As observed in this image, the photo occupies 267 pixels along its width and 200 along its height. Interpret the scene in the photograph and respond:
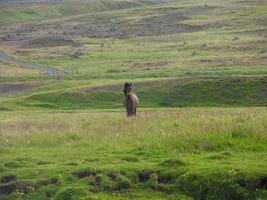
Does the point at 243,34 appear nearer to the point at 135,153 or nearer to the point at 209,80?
the point at 209,80

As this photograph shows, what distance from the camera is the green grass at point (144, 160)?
758 inches

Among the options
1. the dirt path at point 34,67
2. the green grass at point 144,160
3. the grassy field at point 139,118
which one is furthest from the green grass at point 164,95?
the dirt path at point 34,67

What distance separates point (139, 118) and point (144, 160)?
9.21 meters

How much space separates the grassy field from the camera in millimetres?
19953


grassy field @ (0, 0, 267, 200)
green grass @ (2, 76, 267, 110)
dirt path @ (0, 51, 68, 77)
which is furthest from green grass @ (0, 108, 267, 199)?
dirt path @ (0, 51, 68, 77)

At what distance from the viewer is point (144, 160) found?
2184 centimetres

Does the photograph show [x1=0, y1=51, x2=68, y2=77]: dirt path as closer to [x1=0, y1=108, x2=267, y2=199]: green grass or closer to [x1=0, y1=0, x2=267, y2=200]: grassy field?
[x1=0, y1=0, x2=267, y2=200]: grassy field

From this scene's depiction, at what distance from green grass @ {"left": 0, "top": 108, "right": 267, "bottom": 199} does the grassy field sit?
0.04m

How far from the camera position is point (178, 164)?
2064cm

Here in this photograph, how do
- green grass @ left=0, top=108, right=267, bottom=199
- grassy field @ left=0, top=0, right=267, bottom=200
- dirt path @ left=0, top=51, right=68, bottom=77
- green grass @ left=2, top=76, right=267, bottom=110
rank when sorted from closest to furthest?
green grass @ left=0, top=108, right=267, bottom=199
grassy field @ left=0, top=0, right=267, bottom=200
green grass @ left=2, top=76, right=267, bottom=110
dirt path @ left=0, top=51, right=68, bottom=77

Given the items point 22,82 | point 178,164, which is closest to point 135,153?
point 178,164

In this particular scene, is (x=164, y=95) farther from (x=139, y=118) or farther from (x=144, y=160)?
(x=144, y=160)

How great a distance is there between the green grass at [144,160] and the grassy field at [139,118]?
4cm

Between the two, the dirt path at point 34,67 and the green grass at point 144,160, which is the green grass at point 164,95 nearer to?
the green grass at point 144,160
